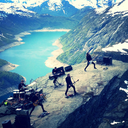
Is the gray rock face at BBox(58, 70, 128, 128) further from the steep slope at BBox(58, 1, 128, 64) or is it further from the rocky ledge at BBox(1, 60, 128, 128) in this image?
the steep slope at BBox(58, 1, 128, 64)

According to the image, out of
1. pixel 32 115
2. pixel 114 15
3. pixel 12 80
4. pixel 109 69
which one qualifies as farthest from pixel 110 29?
pixel 32 115

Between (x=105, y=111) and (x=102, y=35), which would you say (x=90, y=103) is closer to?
(x=105, y=111)

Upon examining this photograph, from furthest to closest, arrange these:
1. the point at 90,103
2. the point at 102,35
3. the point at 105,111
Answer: the point at 102,35 < the point at 105,111 < the point at 90,103

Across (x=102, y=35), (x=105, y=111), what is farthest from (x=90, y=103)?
(x=102, y=35)

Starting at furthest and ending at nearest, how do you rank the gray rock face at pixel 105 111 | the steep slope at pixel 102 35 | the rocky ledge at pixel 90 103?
1. the steep slope at pixel 102 35
2. the gray rock face at pixel 105 111
3. the rocky ledge at pixel 90 103

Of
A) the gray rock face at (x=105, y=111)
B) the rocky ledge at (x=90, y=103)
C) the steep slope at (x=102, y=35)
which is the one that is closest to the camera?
the rocky ledge at (x=90, y=103)

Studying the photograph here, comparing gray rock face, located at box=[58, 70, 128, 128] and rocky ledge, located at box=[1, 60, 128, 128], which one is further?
gray rock face, located at box=[58, 70, 128, 128]

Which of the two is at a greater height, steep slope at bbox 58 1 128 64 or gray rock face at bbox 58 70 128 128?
steep slope at bbox 58 1 128 64

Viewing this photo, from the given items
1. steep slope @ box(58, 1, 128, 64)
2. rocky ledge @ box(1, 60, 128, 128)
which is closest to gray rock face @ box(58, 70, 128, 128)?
rocky ledge @ box(1, 60, 128, 128)

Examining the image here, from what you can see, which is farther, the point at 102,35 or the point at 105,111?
the point at 102,35

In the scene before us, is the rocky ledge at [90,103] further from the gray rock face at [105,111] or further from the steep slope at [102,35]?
the steep slope at [102,35]

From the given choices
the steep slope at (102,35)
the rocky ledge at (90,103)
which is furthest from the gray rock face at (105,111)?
the steep slope at (102,35)

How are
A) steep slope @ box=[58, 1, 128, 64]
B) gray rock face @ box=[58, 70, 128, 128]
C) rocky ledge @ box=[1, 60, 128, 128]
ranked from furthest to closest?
1. steep slope @ box=[58, 1, 128, 64]
2. gray rock face @ box=[58, 70, 128, 128]
3. rocky ledge @ box=[1, 60, 128, 128]

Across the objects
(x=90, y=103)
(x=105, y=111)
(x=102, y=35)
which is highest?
(x=102, y=35)
